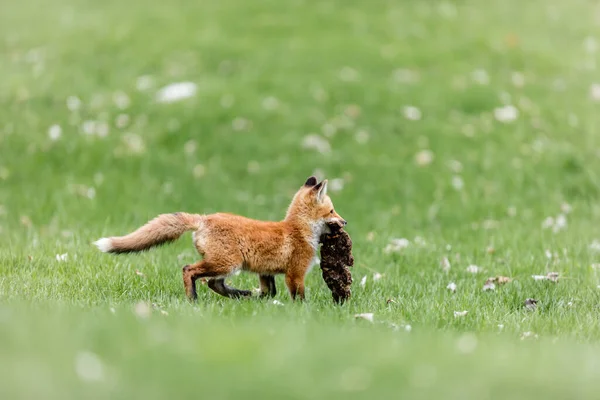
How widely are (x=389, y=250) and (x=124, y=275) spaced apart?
3452 mm

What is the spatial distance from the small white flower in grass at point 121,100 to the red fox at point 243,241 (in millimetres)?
8145

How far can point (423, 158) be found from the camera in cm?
1330

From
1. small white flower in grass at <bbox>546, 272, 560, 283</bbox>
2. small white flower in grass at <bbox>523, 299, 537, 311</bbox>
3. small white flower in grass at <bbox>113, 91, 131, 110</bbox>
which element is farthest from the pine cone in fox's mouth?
small white flower in grass at <bbox>113, 91, 131, 110</bbox>

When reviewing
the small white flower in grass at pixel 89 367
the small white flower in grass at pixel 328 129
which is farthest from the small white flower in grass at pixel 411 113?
the small white flower in grass at pixel 89 367

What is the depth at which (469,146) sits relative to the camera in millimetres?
13695

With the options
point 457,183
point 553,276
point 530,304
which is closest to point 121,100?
point 457,183

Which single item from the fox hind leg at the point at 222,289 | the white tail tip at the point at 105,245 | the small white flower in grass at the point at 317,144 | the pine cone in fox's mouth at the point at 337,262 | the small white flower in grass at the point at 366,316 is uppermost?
the small white flower in grass at the point at 317,144

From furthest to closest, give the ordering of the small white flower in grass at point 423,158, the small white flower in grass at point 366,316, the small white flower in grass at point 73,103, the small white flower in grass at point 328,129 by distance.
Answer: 1. the small white flower in grass at point 73,103
2. the small white flower in grass at point 328,129
3. the small white flower in grass at point 423,158
4. the small white flower in grass at point 366,316

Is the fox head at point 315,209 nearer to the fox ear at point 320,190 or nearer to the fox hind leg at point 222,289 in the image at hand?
the fox ear at point 320,190

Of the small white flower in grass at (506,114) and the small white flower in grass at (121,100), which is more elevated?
the small white flower in grass at (121,100)

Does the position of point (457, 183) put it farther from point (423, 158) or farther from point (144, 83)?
point (144, 83)

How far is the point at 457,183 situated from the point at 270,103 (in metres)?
4.07

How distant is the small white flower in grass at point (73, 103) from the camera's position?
47.6 feet

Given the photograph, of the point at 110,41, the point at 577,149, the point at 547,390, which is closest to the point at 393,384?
the point at 547,390
